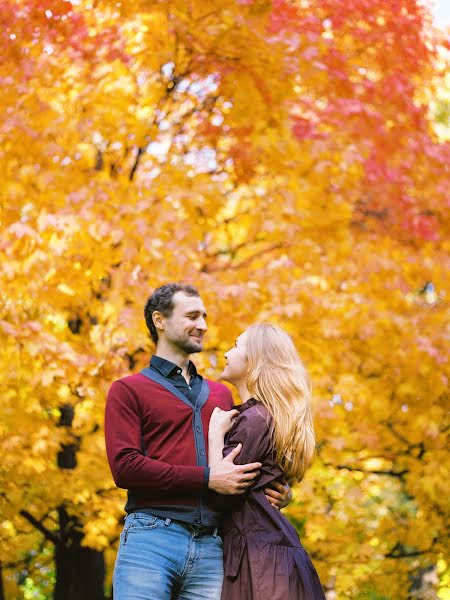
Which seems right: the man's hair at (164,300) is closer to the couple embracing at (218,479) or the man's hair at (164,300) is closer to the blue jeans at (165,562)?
the couple embracing at (218,479)

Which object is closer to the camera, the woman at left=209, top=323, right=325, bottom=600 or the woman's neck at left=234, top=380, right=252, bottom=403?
the woman at left=209, top=323, right=325, bottom=600

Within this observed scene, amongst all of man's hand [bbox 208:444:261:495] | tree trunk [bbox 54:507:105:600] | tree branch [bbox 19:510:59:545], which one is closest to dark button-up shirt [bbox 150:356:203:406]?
man's hand [bbox 208:444:261:495]

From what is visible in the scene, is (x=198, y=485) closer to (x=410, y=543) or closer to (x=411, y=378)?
(x=411, y=378)

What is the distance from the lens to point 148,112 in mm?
6672

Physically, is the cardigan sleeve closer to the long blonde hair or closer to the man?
the man

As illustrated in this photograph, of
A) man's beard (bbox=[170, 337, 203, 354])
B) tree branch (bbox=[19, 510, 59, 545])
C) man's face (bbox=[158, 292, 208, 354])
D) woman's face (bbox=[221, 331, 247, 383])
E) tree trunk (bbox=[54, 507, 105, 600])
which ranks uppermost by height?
man's face (bbox=[158, 292, 208, 354])

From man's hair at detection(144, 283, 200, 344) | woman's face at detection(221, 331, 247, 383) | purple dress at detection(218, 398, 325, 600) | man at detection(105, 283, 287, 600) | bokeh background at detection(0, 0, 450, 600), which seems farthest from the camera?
bokeh background at detection(0, 0, 450, 600)

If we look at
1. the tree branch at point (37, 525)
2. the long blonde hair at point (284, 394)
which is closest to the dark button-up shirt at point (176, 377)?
the long blonde hair at point (284, 394)

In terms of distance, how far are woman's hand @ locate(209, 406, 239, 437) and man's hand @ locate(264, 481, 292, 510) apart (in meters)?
0.30

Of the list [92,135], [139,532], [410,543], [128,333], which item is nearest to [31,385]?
[128,333]

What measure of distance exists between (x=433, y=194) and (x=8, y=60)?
3598mm

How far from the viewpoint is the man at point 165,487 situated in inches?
127

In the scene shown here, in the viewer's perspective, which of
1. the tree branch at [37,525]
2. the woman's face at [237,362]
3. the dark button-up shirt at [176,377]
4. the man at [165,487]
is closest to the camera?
the man at [165,487]

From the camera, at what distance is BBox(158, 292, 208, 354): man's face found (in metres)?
3.70
